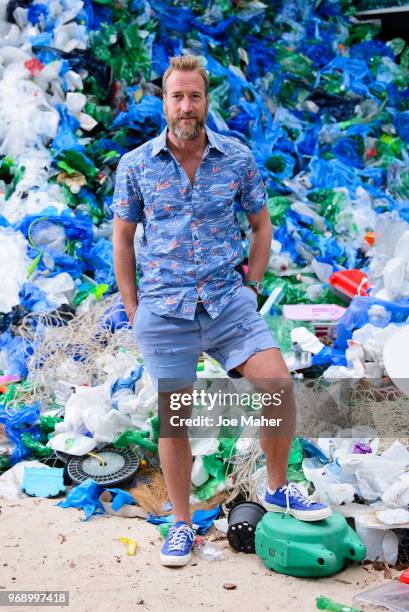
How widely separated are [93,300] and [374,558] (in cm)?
270

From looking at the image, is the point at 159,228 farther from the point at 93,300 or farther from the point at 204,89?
the point at 93,300

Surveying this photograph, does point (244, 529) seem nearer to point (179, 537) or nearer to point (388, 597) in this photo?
point (179, 537)

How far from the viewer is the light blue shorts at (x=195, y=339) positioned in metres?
3.11

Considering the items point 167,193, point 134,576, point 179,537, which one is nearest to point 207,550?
point 179,537

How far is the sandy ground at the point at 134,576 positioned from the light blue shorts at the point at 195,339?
74cm

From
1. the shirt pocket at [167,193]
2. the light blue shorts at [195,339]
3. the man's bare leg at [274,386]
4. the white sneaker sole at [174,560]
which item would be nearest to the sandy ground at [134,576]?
the white sneaker sole at [174,560]

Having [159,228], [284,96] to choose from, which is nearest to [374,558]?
[159,228]

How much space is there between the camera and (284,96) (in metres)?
7.64

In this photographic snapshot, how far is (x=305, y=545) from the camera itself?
3088 millimetres

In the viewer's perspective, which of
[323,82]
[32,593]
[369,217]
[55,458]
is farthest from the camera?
[323,82]

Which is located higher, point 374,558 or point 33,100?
point 33,100

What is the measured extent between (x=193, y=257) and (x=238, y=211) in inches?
128

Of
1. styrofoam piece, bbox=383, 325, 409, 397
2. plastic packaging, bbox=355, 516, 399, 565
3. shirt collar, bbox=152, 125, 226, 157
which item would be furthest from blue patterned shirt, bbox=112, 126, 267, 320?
plastic packaging, bbox=355, 516, 399, 565

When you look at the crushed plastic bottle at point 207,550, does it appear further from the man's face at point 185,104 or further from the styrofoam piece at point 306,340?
the styrofoam piece at point 306,340
